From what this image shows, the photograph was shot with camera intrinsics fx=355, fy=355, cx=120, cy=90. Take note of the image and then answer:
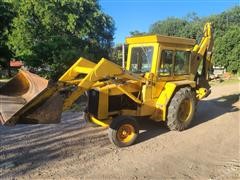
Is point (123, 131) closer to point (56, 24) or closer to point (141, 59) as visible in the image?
point (141, 59)

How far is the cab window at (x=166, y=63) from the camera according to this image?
8.45 metres

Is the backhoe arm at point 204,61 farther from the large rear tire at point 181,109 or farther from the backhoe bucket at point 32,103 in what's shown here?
the backhoe bucket at point 32,103

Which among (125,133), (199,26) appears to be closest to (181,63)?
(125,133)

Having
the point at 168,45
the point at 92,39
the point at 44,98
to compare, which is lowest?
the point at 44,98

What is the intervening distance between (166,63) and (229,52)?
28.3 meters

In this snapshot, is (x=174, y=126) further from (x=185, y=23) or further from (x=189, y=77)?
(x=185, y=23)

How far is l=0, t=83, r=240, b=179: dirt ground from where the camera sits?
5.99 m

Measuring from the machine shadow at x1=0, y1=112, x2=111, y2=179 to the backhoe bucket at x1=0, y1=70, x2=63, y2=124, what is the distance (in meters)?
0.89

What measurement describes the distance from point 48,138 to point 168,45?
140 inches

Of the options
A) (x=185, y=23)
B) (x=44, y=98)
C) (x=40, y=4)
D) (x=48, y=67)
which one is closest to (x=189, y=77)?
(x=44, y=98)

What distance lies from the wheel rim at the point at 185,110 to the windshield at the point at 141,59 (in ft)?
4.35

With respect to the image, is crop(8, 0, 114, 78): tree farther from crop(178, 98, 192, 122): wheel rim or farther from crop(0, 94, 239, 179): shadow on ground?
crop(178, 98, 192, 122): wheel rim

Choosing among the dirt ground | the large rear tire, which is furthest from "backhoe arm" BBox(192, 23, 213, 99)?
the dirt ground

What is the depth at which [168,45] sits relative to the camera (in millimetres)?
8516
